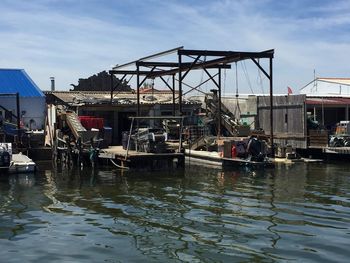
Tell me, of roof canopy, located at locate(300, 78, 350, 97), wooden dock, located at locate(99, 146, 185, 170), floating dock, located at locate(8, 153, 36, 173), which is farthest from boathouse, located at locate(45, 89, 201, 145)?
roof canopy, located at locate(300, 78, 350, 97)

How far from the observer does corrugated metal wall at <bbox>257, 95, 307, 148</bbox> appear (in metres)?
33.4

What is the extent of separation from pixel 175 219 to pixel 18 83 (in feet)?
93.3

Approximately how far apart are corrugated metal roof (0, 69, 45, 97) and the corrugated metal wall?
16.7 metres

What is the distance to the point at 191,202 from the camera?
16.5 metres

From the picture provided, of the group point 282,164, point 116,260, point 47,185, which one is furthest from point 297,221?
point 282,164

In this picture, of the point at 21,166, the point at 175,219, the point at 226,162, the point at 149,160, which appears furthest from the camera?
the point at 226,162

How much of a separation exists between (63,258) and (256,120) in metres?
30.3

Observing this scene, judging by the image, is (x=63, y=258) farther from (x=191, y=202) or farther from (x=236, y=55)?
(x=236, y=55)

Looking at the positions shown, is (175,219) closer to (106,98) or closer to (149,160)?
(149,160)

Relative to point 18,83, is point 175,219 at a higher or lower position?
lower

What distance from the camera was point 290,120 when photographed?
3478 centimetres

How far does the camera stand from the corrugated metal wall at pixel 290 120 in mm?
33438

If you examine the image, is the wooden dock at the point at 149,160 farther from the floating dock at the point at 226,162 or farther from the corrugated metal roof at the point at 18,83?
the corrugated metal roof at the point at 18,83

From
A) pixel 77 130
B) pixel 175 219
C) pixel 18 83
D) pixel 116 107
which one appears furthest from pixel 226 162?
pixel 18 83
